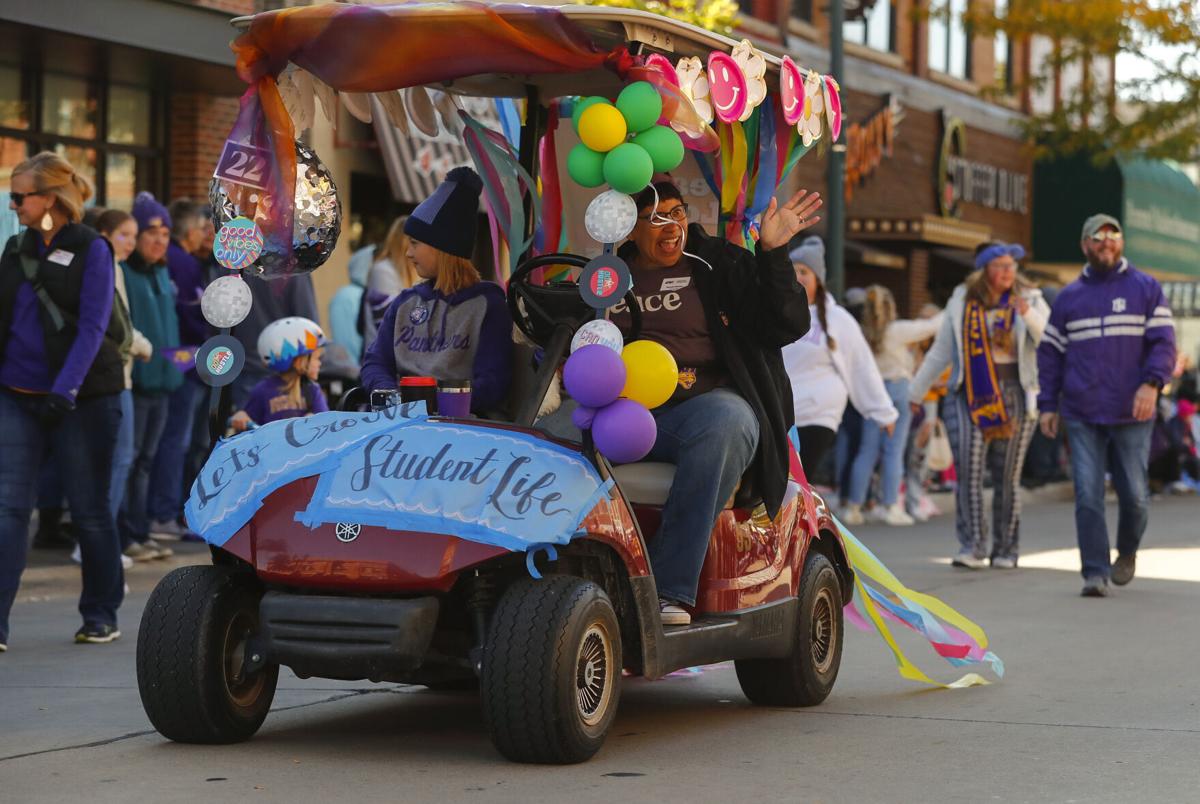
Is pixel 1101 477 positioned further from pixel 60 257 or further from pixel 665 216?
pixel 60 257

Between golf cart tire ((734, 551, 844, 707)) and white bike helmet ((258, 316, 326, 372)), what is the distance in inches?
121

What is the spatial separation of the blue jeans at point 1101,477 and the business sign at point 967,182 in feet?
65.1

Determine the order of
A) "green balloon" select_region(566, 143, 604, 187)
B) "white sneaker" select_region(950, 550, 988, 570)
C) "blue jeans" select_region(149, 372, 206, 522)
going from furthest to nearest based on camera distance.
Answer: "white sneaker" select_region(950, 550, 988, 570), "blue jeans" select_region(149, 372, 206, 522), "green balloon" select_region(566, 143, 604, 187)

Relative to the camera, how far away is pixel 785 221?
23.0ft

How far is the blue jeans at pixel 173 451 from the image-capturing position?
12977 mm

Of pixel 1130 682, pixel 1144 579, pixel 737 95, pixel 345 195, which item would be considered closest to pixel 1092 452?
pixel 1144 579

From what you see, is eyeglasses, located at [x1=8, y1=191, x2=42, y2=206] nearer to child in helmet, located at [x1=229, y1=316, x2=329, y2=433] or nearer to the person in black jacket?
child in helmet, located at [x1=229, y1=316, x2=329, y2=433]

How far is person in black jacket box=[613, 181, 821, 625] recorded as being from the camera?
693 cm

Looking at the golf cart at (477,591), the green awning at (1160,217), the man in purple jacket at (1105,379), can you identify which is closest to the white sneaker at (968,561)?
the man in purple jacket at (1105,379)

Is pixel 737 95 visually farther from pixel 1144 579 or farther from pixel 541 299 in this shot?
pixel 1144 579

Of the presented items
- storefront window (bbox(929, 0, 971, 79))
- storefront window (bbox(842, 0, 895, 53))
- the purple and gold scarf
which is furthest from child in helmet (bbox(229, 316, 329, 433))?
storefront window (bbox(929, 0, 971, 79))

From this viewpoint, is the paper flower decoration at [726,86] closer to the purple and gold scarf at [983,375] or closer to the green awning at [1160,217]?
the purple and gold scarf at [983,375]

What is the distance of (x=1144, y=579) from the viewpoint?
42.1 feet

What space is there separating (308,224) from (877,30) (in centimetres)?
2390
